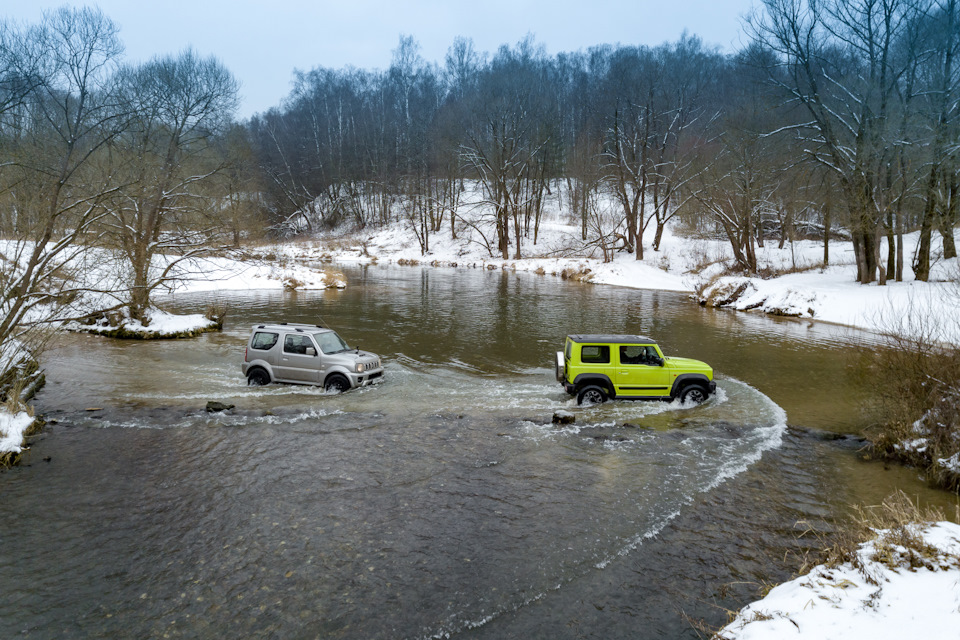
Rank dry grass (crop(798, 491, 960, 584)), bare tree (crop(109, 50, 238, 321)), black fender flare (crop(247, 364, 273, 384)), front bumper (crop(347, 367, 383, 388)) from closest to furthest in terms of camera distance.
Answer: dry grass (crop(798, 491, 960, 584)) → front bumper (crop(347, 367, 383, 388)) → black fender flare (crop(247, 364, 273, 384)) → bare tree (crop(109, 50, 238, 321))

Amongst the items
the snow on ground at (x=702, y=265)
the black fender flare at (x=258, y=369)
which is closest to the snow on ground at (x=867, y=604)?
the snow on ground at (x=702, y=265)

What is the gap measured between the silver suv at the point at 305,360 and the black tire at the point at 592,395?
5962mm

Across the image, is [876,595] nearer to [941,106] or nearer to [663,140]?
[941,106]

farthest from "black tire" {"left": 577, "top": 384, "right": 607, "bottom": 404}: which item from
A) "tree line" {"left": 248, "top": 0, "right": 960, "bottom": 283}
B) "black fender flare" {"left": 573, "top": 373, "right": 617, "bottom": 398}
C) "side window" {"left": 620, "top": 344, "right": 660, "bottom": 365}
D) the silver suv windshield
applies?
"tree line" {"left": 248, "top": 0, "right": 960, "bottom": 283}

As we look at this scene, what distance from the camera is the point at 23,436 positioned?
1094 centimetres

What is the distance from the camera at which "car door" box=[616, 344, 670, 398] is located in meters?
14.2

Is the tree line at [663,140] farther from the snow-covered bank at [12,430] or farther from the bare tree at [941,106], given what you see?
the snow-covered bank at [12,430]

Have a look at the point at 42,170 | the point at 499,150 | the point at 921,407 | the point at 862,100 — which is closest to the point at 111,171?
the point at 42,170

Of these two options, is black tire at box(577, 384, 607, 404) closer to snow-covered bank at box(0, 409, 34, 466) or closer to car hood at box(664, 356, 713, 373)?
car hood at box(664, 356, 713, 373)

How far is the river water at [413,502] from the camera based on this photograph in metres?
6.34

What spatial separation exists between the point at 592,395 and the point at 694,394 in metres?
2.69

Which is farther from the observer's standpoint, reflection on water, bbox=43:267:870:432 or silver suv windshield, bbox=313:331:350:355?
silver suv windshield, bbox=313:331:350:355

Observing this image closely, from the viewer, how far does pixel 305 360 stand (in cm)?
1532

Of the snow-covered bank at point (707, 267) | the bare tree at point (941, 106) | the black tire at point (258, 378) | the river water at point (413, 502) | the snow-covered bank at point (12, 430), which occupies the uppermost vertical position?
the bare tree at point (941, 106)
